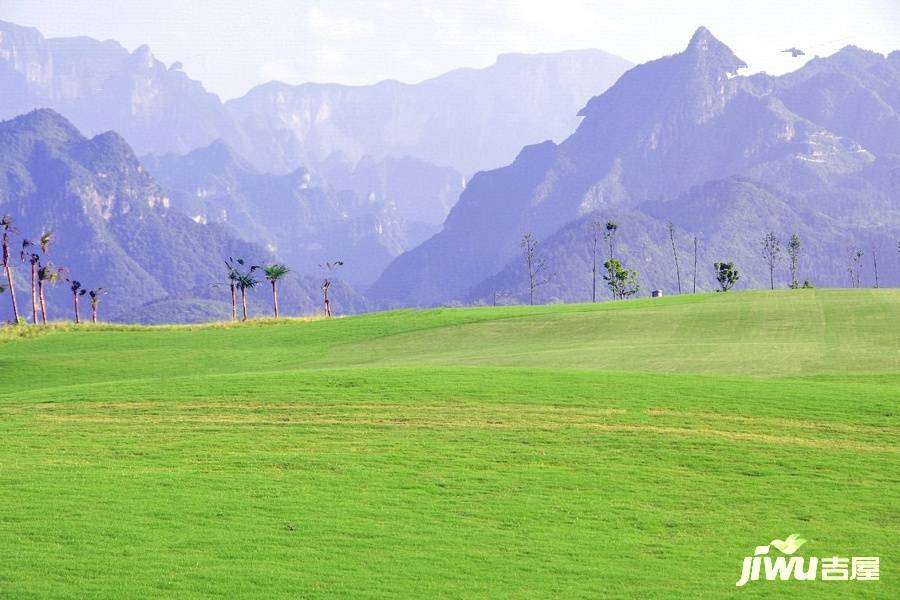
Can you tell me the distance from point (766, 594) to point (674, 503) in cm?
→ 574

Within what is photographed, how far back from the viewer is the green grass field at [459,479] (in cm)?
2467

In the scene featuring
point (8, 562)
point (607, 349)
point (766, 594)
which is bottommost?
point (766, 594)

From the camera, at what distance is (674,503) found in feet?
97.8

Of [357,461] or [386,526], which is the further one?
[357,461]

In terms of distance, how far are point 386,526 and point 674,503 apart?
27.0ft

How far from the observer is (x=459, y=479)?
31891 mm

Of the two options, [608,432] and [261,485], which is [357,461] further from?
[608,432]

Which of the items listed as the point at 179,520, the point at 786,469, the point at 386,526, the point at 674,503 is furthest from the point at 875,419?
the point at 179,520

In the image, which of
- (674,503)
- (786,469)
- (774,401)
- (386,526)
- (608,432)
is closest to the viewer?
(386,526)

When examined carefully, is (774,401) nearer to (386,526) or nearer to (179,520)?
(386,526)

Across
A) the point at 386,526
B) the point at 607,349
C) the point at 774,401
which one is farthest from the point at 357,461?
the point at 607,349

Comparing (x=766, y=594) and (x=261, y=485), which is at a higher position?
(x=261, y=485)

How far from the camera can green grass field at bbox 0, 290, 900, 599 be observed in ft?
80.9

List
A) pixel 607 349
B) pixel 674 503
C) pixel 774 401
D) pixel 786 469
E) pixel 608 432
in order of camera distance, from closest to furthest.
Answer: pixel 674 503
pixel 786 469
pixel 608 432
pixel 774 401
pixel 607 349
